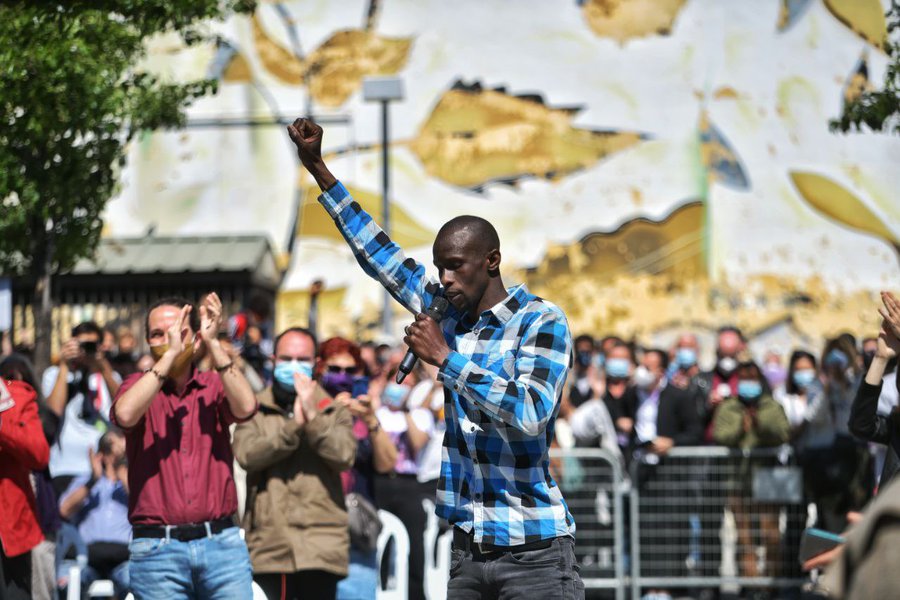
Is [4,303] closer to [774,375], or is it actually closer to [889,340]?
[889,340]

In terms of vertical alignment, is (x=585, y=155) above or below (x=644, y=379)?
above

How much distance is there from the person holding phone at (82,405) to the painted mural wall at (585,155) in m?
11.7

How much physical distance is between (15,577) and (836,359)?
670 cm

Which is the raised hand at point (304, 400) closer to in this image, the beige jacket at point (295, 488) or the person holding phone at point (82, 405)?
the beige jacket at point (295, 488)

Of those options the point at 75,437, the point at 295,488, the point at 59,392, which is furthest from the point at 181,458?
the point at 75,437

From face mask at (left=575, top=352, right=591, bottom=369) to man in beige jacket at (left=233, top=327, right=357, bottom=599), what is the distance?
698 cm

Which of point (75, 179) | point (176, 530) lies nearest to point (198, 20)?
point (75, 179)

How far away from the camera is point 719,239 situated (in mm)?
22234

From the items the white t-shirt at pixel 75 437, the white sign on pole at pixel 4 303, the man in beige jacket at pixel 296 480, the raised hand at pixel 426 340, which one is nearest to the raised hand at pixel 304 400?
the man in beige jacket at pixel 296 480

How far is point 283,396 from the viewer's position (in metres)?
7.12

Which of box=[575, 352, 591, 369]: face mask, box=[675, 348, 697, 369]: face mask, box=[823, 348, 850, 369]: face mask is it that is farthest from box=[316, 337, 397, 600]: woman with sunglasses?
box=[575, 352, 591, 369]: face mask

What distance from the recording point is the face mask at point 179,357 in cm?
595

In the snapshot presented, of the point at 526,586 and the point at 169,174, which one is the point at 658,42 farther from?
the point at 526,586

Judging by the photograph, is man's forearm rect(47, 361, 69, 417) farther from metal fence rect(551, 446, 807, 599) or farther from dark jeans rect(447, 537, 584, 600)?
dark jeans rect(447, 537, 584, 600)
